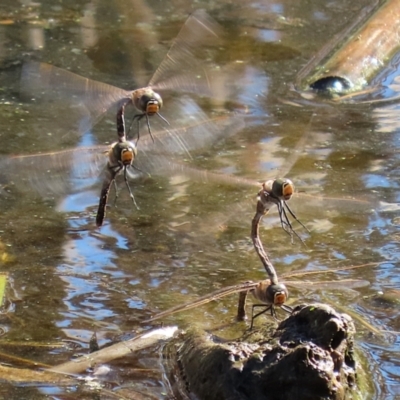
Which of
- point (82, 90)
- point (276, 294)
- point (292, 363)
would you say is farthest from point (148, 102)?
point (292, 363)

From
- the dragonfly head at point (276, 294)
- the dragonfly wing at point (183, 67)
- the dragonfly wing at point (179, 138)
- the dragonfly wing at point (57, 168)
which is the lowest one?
the dragonfly head at point (276, 294)

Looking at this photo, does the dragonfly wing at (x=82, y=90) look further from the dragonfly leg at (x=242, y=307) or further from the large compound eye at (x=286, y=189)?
the dragonfly leg at (x=242, y=307)

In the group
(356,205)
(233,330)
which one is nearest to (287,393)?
(233,330)

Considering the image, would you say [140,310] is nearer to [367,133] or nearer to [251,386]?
[251,386]

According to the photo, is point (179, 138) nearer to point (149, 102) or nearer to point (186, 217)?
point (186, 217)

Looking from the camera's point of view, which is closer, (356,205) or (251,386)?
(251,386)

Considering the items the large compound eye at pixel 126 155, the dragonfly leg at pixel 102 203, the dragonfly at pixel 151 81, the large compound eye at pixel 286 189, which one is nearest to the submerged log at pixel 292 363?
the large compound eye at pixel 286 189
